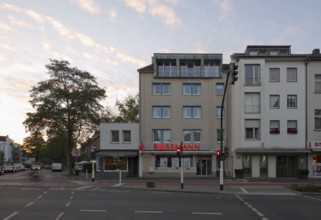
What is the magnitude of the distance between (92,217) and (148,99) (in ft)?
152

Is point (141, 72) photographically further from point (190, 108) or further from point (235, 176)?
point (235, 176)

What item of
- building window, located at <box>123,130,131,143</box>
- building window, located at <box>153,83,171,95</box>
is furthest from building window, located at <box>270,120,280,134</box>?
building window, located at <box>123,130,131,143</box>

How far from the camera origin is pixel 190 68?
208ft

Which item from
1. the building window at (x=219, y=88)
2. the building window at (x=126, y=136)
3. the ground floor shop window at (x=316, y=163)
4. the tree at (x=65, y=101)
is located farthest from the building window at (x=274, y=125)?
the tree at (x=65, y=101)

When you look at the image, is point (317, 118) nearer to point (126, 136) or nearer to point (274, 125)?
point (274, 125)

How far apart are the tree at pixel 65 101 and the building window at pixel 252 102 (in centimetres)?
2237

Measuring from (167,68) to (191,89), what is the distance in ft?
12.7

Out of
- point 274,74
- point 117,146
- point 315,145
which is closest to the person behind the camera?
point 315,145

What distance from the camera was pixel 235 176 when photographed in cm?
5656

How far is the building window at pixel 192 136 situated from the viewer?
6294cm

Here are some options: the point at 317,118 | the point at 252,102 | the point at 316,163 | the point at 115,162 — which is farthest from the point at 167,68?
the point at 316,163

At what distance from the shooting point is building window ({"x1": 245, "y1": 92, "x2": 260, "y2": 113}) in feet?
188

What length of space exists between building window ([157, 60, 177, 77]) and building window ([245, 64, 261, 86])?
9.56 metres

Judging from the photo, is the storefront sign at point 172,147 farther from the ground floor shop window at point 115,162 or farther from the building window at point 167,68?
the building window at point 167,68
